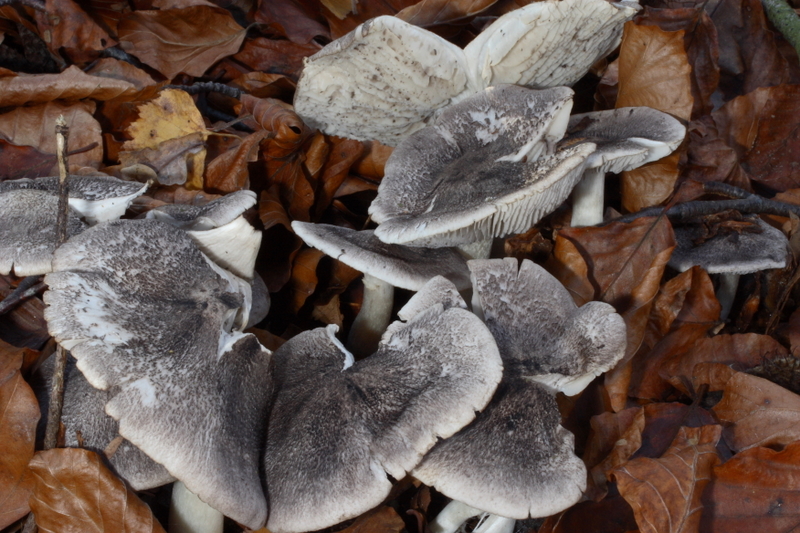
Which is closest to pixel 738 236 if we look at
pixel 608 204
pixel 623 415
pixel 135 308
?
pixel 608 204

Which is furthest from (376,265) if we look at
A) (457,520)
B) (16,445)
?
(16,445)

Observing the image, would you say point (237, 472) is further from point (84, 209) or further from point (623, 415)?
point (623, 415)

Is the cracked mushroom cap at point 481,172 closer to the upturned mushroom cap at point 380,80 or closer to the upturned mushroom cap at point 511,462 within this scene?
the upturned mushroom cap at point 380,80

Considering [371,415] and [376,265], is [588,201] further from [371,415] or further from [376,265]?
[371,415]

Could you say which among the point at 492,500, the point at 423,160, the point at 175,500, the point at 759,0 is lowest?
the point at 175,500

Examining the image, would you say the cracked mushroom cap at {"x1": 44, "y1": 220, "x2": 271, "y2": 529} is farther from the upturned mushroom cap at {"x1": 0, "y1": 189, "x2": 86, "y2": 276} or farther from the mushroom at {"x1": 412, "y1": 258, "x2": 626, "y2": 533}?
the mushroom at {"x1": 412, "y1": 258, "x2": 626, "y2": 533}
